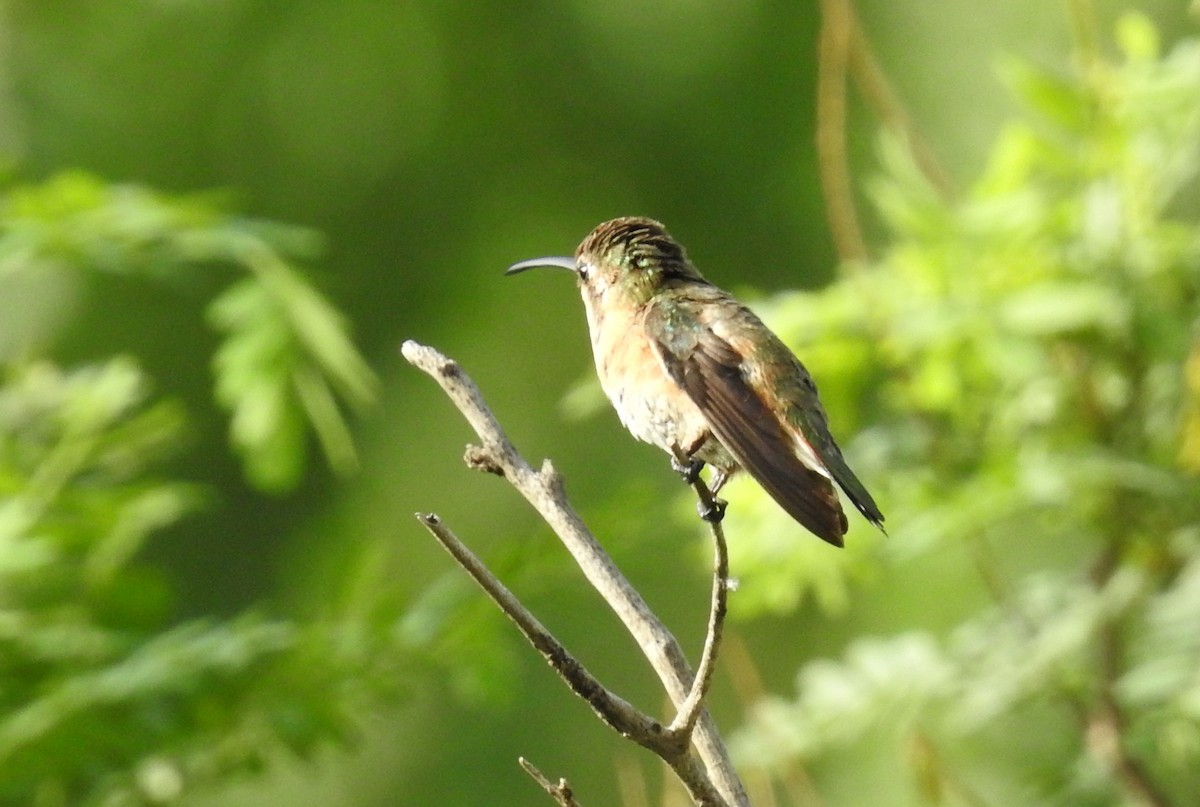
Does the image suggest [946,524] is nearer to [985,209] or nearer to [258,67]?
[985,209]

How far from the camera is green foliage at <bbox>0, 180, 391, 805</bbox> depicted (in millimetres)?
3043

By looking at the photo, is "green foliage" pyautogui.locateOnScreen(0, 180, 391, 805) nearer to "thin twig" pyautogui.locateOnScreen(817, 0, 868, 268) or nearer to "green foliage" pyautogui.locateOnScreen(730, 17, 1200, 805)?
"green foliage" pyautogui.locateOnScreen(730, 17, 1200, 805)

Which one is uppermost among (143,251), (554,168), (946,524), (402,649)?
(554,168)

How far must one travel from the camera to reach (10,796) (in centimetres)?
311

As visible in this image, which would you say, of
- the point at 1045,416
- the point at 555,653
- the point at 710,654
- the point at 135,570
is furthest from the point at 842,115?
the point at 555,653

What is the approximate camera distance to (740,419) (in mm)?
2740

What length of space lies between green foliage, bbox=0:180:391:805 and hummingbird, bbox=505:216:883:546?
0.58 m

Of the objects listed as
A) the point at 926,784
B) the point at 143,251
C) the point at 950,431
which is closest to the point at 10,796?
the point at 143,251

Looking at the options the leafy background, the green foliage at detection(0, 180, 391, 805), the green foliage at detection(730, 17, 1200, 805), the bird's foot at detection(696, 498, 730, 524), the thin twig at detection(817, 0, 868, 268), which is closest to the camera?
the bird's foot at detection(696, 498, 730, 524)

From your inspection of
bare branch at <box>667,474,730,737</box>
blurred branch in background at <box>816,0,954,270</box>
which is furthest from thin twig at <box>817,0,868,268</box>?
bare branch at <box>667,474,730,737</box>

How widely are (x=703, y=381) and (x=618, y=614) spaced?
844mm

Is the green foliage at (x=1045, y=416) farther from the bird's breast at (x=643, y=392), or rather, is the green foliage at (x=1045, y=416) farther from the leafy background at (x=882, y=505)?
the bird's breast at (x=643, y=392)

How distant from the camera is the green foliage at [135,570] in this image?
3043 millimetres

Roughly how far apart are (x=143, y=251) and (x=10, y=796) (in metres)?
1.13
